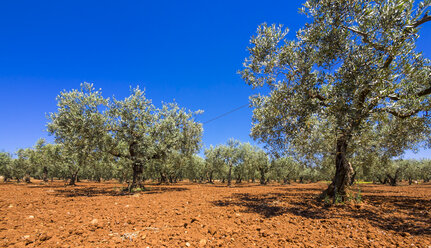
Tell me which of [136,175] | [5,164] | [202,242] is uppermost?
[5,164]

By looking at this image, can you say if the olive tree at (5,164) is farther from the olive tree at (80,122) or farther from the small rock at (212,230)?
the small rock at (212,230)

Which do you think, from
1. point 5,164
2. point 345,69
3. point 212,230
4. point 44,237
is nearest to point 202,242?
point 212,230

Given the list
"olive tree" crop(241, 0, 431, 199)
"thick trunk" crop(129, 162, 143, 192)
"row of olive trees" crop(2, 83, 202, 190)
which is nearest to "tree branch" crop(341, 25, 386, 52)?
"olive tree" crop(241, 0, 431, 199)

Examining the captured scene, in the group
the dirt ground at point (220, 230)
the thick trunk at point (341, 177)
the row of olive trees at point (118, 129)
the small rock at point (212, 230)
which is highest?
the row of olive trees at point (118, 129)

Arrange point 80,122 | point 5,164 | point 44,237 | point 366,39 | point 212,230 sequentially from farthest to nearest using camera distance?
1. point 5,164
2. point 80,122
3. point 366,39
4. point 212,230
5. point 44,237

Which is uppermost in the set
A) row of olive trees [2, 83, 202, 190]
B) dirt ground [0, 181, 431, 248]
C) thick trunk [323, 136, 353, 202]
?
row of olive trees [2, 83, 202, 190]

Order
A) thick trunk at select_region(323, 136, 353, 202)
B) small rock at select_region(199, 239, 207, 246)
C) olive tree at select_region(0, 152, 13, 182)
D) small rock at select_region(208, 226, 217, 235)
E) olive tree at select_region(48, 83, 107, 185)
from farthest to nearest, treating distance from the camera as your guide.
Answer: olive tree at select_region(0, 152, 13, 182), olive tree at select_region(48, 83, 107, 185), thick trunk at select_region(323, 136, 353, 202), small rock at select_region(208, 226, 217, 235), small rock at select_region(199, 239, 207, 246)

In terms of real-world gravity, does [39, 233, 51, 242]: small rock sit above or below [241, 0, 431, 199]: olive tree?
below

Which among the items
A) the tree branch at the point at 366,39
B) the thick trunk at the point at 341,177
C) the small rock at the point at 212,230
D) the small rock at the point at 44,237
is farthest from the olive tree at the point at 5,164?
the tree branch at the point at 366,39

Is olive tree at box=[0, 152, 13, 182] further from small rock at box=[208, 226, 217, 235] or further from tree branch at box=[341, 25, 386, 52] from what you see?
tree branch at box=[341, 25, 386, 52]

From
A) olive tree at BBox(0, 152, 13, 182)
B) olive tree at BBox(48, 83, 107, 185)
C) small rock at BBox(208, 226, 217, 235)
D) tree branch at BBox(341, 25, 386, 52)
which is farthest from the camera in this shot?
olive tree at BBox(0, 152, 13, 182)

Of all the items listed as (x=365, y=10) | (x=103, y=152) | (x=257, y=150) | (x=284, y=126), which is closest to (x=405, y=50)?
(x=365, y=10)

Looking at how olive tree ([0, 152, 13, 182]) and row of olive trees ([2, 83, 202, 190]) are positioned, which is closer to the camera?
row of olive trees ([2, 83, 202, 190])

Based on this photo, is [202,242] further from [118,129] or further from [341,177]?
[118,129]
